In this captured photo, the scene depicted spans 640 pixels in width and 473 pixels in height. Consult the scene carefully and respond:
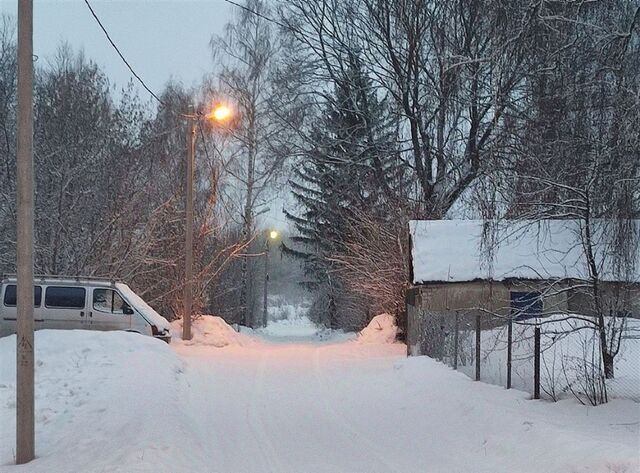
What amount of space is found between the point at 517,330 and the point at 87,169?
1646cm

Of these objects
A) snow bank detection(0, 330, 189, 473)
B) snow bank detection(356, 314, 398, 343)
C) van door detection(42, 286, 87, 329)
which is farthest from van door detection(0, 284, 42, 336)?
snow bank detection(356, 314, 398, 343)

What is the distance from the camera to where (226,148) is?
115 feet

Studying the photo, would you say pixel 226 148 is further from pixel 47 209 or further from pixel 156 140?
pixel 47 209

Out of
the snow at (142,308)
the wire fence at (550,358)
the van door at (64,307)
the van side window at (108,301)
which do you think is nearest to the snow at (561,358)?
the wire fence at (550,358)

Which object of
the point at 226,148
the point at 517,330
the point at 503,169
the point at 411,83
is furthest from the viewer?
the point at 226,148

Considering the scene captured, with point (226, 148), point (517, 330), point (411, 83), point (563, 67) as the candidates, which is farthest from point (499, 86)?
point (226, 148)

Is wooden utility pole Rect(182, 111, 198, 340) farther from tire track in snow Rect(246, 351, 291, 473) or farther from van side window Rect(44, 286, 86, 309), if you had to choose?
tire track in snow Rect(246, 351, 291, 473)

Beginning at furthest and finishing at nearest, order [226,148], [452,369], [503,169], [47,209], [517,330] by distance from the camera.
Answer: [226,148] < [47,209] < [452,369] < [517,330] < [503,169]

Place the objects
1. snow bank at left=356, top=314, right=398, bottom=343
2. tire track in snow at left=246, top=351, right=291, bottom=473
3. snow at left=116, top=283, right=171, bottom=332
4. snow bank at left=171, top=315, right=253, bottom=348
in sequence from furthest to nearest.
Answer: snow bank at left=356, top=314, right=398, bottom=343 → snow bank at left=171, top=315, right=253, bottom=348 → snow at left=116, top=283, right=171, bottom=332 → tire track in snow at left=246, top=351, right=291, bottom=473

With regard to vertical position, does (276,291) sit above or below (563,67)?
below

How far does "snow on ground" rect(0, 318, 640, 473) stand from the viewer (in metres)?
7.29

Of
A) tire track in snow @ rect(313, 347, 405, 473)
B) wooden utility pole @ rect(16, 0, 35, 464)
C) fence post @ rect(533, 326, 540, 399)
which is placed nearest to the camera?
wooden utility pole @ rect(16, 0, 35, 464)

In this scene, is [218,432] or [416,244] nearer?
[218,432]

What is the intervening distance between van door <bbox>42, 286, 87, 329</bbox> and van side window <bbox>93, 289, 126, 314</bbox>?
0.30 meters
